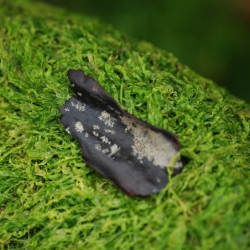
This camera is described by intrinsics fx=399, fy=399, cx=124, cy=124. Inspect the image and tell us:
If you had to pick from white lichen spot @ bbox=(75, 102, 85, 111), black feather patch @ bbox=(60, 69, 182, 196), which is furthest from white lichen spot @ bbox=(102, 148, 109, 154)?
white lichen spot @ bbox=(75, 102, 85, 111)

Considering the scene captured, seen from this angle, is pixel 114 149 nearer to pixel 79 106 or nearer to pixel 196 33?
pixel 79 106

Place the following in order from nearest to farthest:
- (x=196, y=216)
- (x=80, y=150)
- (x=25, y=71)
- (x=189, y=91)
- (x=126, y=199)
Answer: (x=196, y=216), (x=126, y=199), (x=80, y=150), (x=189, y=91), (x=25, y=71)

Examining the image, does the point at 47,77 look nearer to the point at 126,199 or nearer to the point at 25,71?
the point at 25,71

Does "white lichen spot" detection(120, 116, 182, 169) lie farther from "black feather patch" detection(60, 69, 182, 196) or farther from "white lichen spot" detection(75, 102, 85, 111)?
"white lichen spot" detection(75, 102, 85, 111)

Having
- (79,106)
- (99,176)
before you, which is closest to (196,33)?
(79,106)

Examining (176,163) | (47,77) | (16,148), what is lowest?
(16,148)

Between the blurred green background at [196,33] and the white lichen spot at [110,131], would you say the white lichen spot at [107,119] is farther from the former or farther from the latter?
the blurred green background at [196,33]

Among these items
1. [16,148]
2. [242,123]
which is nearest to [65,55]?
[16,148]

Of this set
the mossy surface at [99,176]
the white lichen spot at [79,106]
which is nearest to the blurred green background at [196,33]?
the mossy surface at [99,176]
